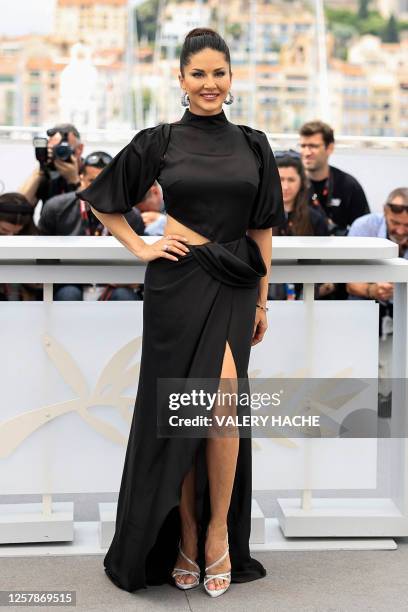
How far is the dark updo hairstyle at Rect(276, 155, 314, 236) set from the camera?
7684mm

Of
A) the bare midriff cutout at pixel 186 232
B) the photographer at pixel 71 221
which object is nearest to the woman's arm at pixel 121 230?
the bare midriff cutout at pixel 186 232

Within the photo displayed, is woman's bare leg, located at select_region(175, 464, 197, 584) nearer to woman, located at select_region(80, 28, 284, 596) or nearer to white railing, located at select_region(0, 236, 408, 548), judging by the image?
woman, located at select_region(80, 28, 284, 596)

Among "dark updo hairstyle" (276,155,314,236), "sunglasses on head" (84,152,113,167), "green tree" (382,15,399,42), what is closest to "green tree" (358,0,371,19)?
"green tree" (382,15,399,42)

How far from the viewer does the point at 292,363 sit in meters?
4.91

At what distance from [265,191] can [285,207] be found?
11.6ft

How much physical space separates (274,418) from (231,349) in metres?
0.72

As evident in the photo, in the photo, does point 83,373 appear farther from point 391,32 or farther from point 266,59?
point 391,32

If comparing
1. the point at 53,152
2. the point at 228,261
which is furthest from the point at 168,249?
the point at 53,152

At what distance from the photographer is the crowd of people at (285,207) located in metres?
7.00

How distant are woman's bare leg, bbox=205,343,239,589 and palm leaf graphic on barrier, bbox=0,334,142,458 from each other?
587 millimetres

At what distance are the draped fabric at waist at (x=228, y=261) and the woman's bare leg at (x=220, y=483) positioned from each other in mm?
234

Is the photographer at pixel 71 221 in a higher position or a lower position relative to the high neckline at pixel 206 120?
lower

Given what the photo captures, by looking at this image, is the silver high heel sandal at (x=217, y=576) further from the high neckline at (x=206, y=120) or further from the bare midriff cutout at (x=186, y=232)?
the high neckline at (x=206, y=120)

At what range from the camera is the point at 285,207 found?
7906 millimetres
